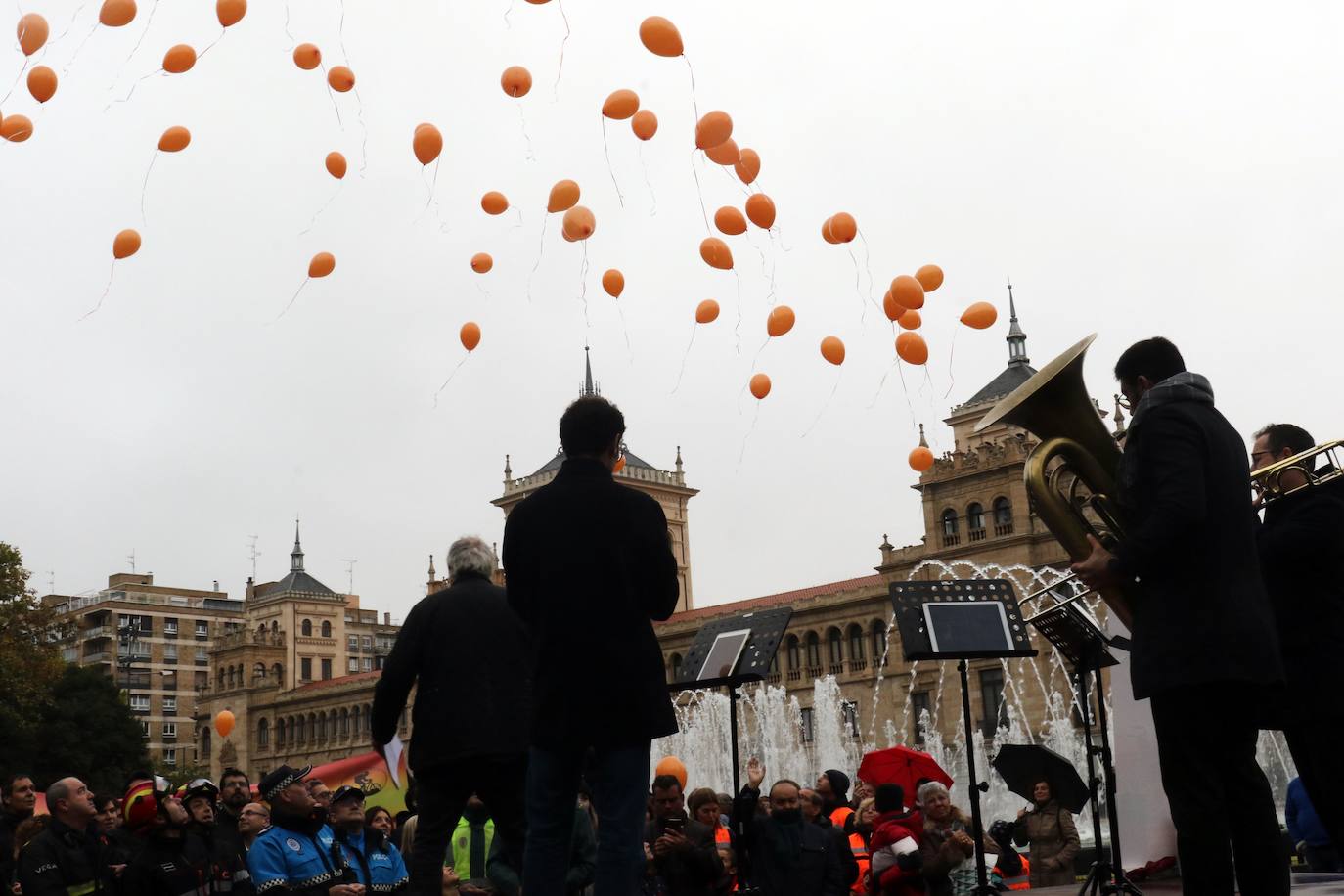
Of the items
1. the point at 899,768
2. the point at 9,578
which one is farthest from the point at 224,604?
the point at 899,768

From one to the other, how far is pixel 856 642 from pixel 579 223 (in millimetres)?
38715

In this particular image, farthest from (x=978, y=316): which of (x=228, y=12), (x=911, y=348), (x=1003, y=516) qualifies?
(x=1003, y=516)

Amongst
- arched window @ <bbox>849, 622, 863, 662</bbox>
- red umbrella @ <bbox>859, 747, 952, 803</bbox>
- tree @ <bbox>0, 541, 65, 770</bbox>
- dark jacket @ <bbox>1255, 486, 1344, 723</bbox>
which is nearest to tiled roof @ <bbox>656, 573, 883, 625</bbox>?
arched window @ <bbox>849, 622, 863, 662</bbox>

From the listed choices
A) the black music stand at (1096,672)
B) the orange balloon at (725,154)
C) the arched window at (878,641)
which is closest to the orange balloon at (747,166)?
the orange balloon at (725,154)

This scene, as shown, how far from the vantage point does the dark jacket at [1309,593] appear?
4.71 m

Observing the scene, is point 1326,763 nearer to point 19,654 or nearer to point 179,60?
point 179,60

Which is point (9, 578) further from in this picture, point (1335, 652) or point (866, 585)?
point (1335, 652)

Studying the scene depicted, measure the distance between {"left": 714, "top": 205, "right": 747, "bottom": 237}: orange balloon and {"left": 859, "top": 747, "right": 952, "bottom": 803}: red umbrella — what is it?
505cm

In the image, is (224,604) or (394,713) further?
(224,604)

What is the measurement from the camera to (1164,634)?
4.11 metres

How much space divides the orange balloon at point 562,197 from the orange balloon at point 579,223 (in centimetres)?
7

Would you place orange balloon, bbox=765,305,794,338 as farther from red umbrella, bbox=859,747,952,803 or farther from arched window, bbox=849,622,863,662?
arched window, bbox=849,622,863,662

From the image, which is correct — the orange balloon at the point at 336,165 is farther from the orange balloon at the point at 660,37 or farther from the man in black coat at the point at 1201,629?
the man in black coat at the point at 1201,629

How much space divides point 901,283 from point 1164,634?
712cm
